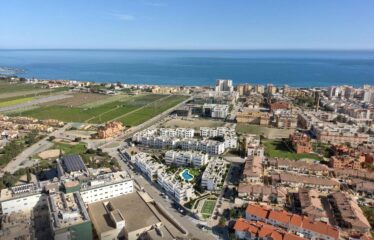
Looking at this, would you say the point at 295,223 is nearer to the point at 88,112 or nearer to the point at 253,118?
the point at 253,118

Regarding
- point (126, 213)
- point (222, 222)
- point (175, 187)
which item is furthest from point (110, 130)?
point (222, 222)

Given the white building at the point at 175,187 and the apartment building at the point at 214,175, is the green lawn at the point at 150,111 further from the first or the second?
the white building at the point at 175,187

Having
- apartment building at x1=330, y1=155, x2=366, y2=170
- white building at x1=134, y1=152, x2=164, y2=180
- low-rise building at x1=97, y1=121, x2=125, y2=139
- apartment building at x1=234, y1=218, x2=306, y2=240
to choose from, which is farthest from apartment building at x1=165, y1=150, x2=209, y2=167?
apartment building at x1=330, y1=155, x2=366, y2=170

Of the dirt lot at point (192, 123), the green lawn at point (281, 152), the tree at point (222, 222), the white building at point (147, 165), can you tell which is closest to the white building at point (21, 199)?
the white building at point (147, 165)

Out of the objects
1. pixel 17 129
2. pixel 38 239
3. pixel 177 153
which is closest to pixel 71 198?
pixel 38 239

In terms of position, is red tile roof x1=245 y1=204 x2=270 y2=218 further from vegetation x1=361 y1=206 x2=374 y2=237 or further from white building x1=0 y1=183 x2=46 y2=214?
white building x1=0 y1=183 x2=46 y2=214

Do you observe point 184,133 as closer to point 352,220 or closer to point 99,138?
point 99,138
